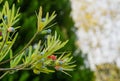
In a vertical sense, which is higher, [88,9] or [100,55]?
[88,9]

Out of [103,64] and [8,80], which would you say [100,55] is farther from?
[8,80]

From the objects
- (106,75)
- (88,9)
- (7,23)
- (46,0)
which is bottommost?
(106,75)

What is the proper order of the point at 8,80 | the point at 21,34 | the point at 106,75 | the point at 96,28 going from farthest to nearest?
1. the point at 96,28
2. the point at 106,75
3. the point at 21,34
4. the point at 8,80

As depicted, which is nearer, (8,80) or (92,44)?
(8,80)

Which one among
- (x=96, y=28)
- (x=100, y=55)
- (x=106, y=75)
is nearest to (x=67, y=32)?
(x=106, y=75)

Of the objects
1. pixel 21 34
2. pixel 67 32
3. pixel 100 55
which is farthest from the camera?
pixel 100 55

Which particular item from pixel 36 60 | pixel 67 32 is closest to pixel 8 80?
pixel 36 60

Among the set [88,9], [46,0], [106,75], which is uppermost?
[88,9]

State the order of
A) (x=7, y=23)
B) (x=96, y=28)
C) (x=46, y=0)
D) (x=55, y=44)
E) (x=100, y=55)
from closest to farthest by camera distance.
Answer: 1. (x=7, y=23)
2. (x=55, y=44)
3. (x=46, y=0)
4. (x=100, y=55)
5. (x=96, y=28)

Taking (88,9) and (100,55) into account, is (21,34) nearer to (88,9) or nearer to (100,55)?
(100,55)
